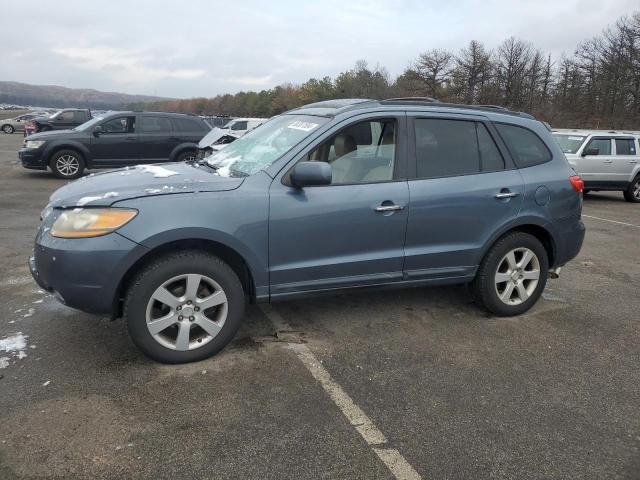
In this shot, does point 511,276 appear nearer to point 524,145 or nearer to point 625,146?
point 524,145

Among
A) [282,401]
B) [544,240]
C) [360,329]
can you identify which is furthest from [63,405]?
[544,240]

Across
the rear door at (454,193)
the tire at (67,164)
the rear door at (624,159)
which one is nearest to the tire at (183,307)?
the rear door at (454,193)

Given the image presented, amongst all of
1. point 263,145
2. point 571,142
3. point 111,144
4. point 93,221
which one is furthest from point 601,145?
point 93,221

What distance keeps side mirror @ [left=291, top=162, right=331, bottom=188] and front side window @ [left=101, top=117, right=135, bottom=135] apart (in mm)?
10726

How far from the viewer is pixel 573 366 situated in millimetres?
3674

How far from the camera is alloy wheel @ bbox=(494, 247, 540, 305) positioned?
14.5ft

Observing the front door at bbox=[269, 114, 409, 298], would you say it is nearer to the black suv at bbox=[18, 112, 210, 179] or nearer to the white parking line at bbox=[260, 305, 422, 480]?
the white parking line at bbox=[260, 305, 422, 480]

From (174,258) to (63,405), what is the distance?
41.1 inches

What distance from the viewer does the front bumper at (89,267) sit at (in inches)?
123

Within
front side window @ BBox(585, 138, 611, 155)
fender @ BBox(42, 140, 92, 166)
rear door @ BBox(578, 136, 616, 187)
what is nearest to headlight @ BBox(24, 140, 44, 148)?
fender @ BBox(42, 140, 92, 166)

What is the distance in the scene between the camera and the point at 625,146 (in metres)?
13.4

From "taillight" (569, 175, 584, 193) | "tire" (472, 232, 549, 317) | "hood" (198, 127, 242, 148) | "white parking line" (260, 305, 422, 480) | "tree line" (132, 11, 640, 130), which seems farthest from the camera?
"tree line" (132, 11, 640, 130)

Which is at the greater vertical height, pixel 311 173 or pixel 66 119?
pixel 66 119

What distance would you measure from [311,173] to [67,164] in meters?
11.3
